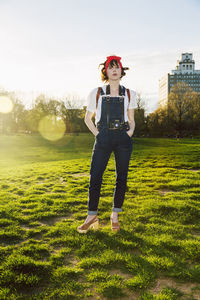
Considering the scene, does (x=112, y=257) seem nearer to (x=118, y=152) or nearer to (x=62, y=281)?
(x=62, y=281)

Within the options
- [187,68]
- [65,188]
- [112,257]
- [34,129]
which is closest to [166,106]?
[34,129]

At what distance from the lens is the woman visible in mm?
3961

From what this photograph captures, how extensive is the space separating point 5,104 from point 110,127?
5835 centimetres

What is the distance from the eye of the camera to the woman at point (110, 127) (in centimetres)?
396

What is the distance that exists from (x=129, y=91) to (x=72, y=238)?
2.51 m

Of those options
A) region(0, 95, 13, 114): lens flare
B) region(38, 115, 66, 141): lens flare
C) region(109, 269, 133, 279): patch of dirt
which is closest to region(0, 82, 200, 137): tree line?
region(0, 95, 13, 114): lens flare

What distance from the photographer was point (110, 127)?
155 inches

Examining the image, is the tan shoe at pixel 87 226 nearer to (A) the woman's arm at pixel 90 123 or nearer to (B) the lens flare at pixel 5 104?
(A) the woman's arm at pixel 90 123

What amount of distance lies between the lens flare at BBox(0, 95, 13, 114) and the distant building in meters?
123

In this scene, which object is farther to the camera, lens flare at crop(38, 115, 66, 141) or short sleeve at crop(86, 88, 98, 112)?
lens flare at crop(38, 115, 66, 141)

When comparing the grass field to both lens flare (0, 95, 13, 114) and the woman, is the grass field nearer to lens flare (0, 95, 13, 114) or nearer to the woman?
the woman

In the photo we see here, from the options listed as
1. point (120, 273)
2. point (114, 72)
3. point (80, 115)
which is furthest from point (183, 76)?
point (120, 273)

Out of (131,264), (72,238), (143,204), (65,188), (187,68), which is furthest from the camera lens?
(187,68)

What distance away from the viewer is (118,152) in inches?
161
